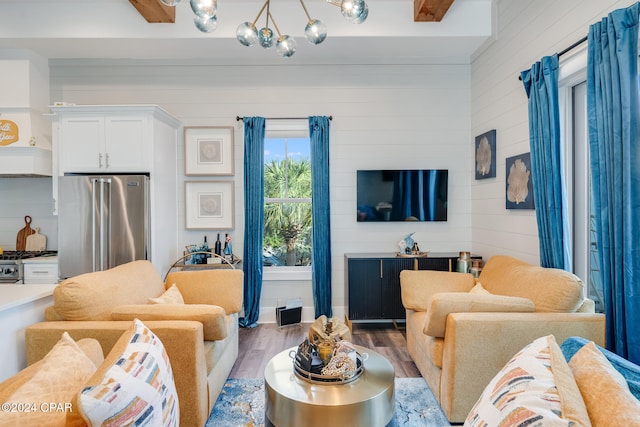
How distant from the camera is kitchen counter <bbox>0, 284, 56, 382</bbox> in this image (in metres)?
1.75

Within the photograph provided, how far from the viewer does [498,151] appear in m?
3.59

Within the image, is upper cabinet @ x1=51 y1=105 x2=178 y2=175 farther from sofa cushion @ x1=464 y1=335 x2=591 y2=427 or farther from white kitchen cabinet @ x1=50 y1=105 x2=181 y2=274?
sofa cushion @ x1=464 y1=335 x2=591 y2=427

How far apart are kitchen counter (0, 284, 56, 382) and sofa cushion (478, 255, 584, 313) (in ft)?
9.61

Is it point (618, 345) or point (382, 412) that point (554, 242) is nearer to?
point (618, 345)

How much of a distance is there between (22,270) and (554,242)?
193 inches

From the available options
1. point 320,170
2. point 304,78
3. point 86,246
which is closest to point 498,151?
point 320,170

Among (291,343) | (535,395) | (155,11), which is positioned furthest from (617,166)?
(155,11)

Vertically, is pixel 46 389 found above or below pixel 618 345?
above

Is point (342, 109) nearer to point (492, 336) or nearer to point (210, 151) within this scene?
point (210, 151)

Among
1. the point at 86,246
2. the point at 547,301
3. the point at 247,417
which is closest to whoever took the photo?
the point at 547,301

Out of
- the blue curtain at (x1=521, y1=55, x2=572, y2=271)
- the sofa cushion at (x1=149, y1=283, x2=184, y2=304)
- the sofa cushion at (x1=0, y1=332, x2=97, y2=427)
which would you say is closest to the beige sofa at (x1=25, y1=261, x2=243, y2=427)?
the sofa cushion at (x1=149, y1=283, x2=184, y2=304)

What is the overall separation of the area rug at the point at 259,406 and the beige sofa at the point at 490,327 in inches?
5.6

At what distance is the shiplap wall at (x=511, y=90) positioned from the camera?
2597mm

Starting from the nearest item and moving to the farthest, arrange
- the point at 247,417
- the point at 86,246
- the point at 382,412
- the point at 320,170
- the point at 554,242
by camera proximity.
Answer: the point at 382,412 → the point at 247,417 → the point at 554,242 → the point at 86,246 → the point at 320,170
